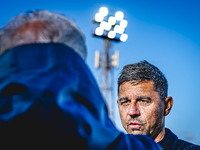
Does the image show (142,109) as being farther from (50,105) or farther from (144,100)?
(50,105)

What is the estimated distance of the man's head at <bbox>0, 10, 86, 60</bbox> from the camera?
89 cm

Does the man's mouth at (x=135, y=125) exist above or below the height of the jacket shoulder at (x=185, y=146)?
above

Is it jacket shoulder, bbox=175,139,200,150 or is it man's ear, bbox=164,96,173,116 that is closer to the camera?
jacket shoulder, bbox=175,139,200,150

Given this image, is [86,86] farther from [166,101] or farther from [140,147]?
[166,101]

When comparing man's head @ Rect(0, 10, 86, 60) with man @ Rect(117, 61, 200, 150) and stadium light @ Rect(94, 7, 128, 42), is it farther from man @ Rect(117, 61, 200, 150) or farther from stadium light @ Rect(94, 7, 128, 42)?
stadium light @ Rect(94, 7, 128, 42)

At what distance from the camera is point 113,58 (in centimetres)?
1380

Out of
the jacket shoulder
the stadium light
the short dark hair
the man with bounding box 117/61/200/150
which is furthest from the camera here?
the stadium light

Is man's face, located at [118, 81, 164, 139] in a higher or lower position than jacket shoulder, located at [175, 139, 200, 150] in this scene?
higher

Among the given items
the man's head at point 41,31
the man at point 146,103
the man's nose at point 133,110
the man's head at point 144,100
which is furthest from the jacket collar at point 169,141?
the man's head at point 41,31

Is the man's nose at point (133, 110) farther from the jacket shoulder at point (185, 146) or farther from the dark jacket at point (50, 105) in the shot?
the dark jacket at point (50, 105)

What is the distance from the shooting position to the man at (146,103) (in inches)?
94.7

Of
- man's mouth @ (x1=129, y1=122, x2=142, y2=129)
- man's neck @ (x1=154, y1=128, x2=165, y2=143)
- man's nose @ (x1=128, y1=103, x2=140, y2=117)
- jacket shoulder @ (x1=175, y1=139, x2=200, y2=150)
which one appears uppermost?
man's nose @ (x1=128, y1=103, x2=140, y2=117)

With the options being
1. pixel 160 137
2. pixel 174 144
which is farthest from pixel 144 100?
pixel 174 144

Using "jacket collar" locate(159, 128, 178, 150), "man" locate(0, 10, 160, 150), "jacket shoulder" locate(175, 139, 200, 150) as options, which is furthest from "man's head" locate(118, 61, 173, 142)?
"man" locate(0, 10, 160, 150)
